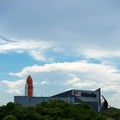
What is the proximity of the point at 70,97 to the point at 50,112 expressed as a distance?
59787mm

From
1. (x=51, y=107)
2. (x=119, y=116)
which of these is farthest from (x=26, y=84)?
(x=51, y=107)

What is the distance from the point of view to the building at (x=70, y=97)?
4899 inches

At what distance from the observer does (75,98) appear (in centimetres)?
12756

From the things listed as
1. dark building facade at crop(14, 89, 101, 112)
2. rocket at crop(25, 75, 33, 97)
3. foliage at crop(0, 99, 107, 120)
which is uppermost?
rocket at crop(25, 75, 33, 97)

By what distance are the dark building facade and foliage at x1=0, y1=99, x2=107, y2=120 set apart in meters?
50.4

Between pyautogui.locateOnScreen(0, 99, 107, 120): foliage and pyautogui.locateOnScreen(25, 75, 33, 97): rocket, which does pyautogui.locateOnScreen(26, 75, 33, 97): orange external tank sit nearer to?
pyautogui.locateOnScreen(25, 75, 33, 97): rocket

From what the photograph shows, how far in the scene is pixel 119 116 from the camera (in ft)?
Answer: 372

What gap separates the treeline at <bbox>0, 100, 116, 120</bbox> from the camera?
64950 millimetres

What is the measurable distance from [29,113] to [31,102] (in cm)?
5987

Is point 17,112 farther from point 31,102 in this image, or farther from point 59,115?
point 31,102

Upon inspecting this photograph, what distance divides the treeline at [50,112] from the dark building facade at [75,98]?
1983 inches

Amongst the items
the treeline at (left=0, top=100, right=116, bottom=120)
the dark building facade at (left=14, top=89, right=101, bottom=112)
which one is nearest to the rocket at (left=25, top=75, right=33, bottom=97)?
the dark building facade at (left=14, top=89, right=101, bottom=112)

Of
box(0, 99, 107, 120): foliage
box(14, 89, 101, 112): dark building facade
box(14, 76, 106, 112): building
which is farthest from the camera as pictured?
box(14, 89, 101, 112): dark building facade

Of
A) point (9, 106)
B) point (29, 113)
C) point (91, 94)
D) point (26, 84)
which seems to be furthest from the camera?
point (91, 94)
